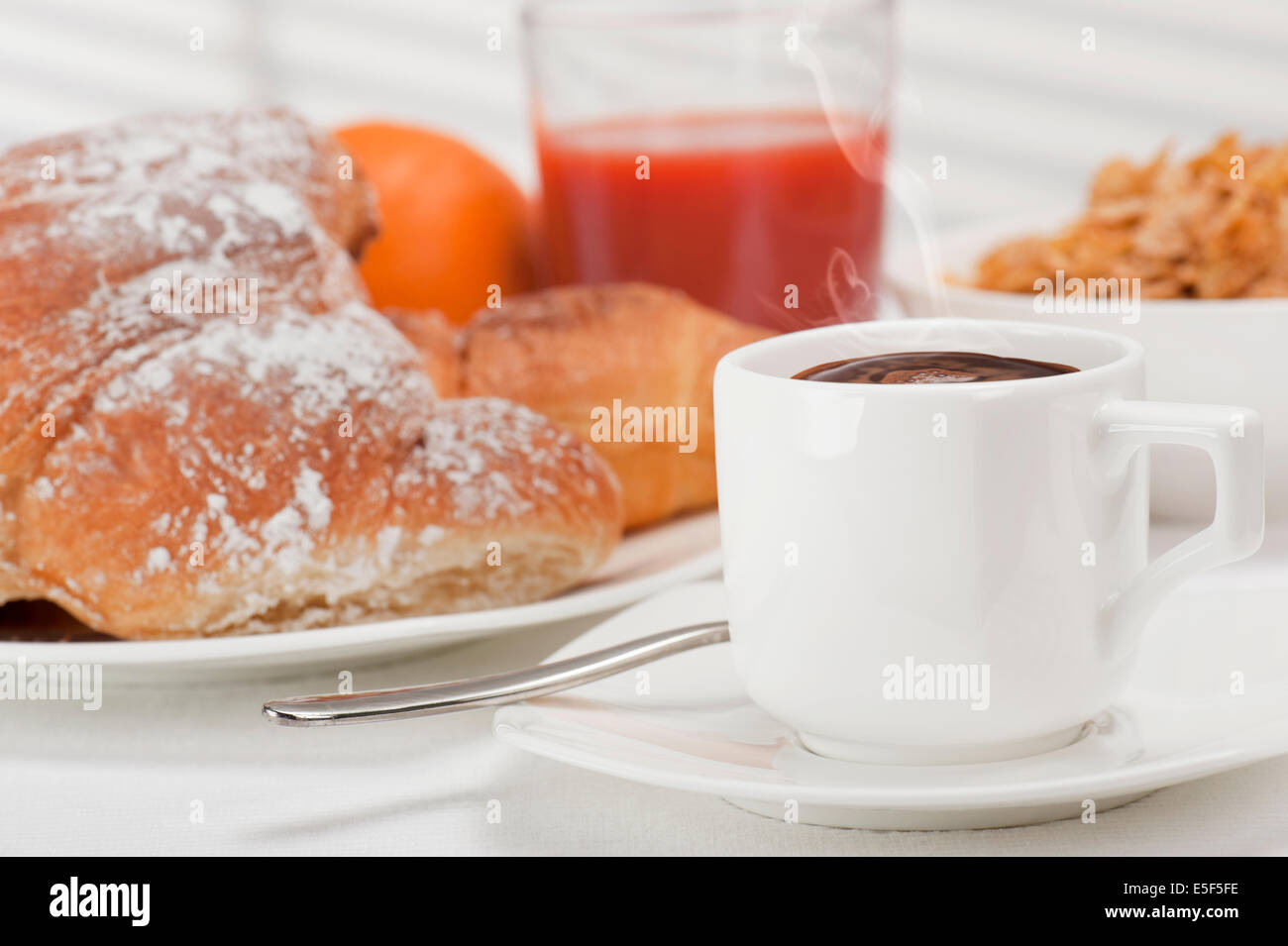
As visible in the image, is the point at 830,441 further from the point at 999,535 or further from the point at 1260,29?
Answer: the point at 1260,29

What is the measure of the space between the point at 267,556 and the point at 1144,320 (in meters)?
0.64

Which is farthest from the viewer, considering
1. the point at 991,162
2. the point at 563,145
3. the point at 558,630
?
the point at 991,162

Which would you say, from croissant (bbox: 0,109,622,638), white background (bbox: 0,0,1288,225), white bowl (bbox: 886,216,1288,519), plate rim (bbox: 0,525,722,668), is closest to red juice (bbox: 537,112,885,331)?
white bowl (bbox: 886,216,1288,519)

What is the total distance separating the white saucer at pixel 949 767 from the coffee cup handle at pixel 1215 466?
6 cm

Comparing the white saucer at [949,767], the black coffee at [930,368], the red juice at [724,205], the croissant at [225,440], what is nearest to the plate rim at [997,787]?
the white saucer at [949,767]

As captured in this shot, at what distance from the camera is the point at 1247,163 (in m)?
1.13

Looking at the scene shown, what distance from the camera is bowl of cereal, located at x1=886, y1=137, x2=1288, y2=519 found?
3.26 ft

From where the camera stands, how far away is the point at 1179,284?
106 cm

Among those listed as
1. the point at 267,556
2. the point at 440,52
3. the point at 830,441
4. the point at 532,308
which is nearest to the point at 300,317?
the point at 267,556

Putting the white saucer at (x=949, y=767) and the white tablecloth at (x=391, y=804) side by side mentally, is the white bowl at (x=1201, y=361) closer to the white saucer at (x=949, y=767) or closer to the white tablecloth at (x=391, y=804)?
the white saucer at (x=949, y=767)

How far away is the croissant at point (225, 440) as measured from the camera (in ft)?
2.64

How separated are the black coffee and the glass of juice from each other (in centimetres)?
57

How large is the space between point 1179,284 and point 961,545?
1.89 ft
